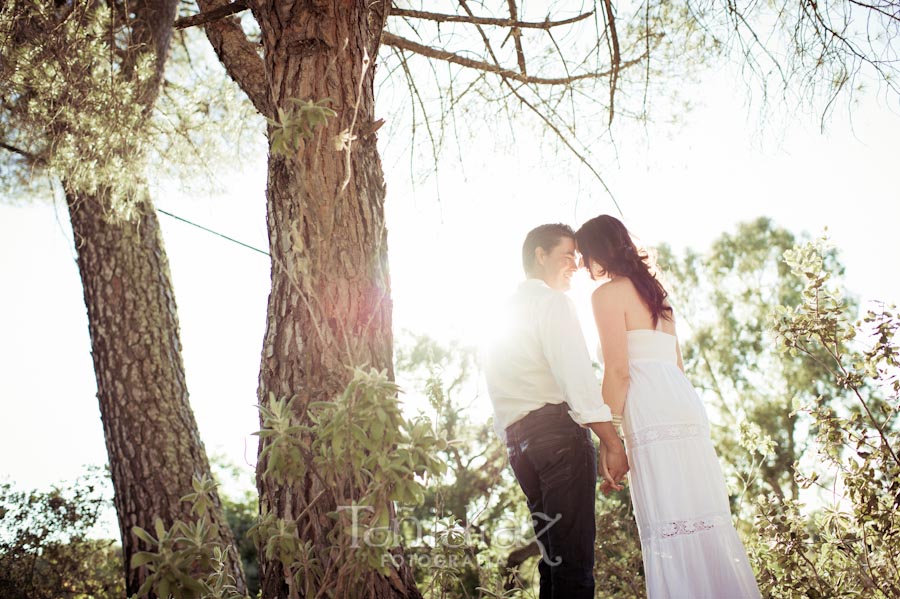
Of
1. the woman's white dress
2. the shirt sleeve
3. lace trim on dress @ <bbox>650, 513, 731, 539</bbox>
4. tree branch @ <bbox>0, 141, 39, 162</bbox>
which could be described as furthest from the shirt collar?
tree branch @ <bbox>0, 141, 39, 162</bbox>

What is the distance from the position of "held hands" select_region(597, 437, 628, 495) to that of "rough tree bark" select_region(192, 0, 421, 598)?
68 centimetres

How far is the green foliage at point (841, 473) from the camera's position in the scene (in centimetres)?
257

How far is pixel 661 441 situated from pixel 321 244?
45.2 inches

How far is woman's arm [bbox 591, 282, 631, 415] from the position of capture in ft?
7.14

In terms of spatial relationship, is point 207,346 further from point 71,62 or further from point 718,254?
point 718,254

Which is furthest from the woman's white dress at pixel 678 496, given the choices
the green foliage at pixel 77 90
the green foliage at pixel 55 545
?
the green foliage at pixel 55 545

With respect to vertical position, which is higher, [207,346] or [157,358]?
[207,346]

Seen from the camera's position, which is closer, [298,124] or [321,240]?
[298,124]

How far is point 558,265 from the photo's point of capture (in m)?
2.33

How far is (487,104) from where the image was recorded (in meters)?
3.54

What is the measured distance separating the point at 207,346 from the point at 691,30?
526 cm

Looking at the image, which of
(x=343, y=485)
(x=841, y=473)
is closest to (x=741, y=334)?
(x=841, y=473)

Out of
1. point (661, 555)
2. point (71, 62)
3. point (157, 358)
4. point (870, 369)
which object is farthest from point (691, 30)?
point (157, 358)

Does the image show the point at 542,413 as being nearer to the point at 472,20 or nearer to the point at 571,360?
the point at 571,360
